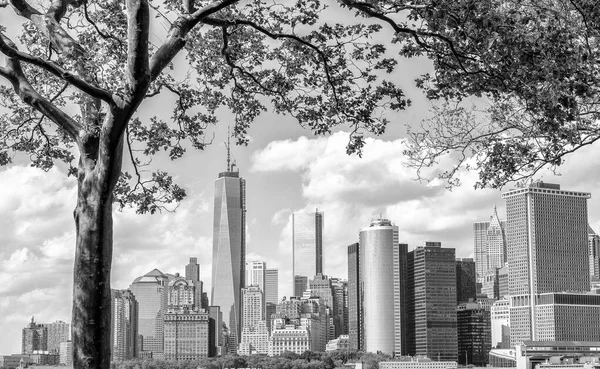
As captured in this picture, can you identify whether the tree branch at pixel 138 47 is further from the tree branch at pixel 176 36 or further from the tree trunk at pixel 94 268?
the tree trunk at pixel 94 268

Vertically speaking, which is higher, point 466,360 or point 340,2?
point 340,2

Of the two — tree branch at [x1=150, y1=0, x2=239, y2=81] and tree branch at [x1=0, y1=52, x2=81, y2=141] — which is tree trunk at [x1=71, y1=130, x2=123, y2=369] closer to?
tree branch at [x1=0, y1=52, x2=81, y2=141]

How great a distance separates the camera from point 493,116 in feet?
48.2

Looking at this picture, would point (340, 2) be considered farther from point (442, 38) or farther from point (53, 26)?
point (53, 26)

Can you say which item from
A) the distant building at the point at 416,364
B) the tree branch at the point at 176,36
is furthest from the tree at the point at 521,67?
the distant building at the point at 416,364

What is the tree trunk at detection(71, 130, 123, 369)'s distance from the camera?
10430 mm

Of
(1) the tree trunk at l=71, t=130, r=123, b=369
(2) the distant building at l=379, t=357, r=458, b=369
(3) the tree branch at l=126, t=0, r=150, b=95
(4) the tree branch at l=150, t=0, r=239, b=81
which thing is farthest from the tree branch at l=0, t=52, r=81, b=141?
(2) the distant building at l=379, t=357, r=458, b=369

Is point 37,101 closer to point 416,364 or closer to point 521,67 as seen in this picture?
point 521,67

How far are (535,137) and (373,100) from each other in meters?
2.90

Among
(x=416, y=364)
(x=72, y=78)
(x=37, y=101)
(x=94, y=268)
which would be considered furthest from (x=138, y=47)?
(x=416, y=364)

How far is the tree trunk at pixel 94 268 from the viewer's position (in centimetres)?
1043

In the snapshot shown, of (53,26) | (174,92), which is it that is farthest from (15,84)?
(174,92)

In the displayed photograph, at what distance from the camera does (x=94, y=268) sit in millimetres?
10516

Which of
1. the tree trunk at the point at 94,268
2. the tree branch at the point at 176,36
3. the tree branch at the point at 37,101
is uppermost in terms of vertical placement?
the tree branch at the point at 176,36
